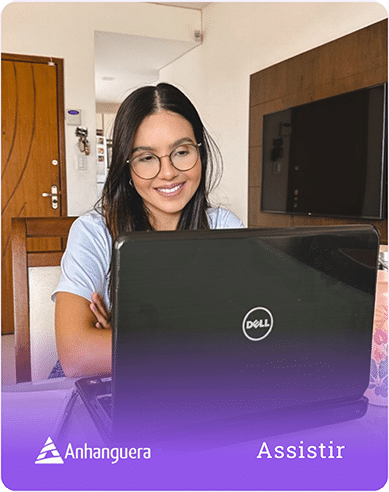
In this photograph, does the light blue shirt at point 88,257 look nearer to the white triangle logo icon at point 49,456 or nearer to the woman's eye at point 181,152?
the woman's eye at point 181,152

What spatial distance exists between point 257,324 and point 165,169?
742 mm

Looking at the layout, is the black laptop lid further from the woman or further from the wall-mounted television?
the wall-mounted television

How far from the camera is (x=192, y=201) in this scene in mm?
1416

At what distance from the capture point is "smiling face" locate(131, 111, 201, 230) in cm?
120

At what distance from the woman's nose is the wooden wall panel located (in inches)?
64.2

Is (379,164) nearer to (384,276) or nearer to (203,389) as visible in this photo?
(384,276)

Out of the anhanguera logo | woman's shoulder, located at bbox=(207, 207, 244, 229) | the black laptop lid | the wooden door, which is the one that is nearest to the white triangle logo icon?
the anhanguera logo

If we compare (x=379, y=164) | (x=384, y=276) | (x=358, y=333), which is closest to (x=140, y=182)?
(x=384, y=276)

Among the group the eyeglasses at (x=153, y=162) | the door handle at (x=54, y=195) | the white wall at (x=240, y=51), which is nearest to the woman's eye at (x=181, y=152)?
the eyeglasses at (x=153, y=162)

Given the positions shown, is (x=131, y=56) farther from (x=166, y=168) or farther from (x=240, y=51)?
(x=166, y=168)

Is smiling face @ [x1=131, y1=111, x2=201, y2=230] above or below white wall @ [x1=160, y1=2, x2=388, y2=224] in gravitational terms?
below

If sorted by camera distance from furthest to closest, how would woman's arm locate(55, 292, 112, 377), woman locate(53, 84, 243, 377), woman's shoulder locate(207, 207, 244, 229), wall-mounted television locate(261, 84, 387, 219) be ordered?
1. wall-mounted television locate(261, 84, 387, 219)
2. woman's shoulder locate(207, 207, 244, 229)
3. woman locate(53, 84, 243, 377)
4. woman's arm locate(55, 292, 112, 377)

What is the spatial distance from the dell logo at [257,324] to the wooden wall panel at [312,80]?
7.02ft

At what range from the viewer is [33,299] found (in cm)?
130
